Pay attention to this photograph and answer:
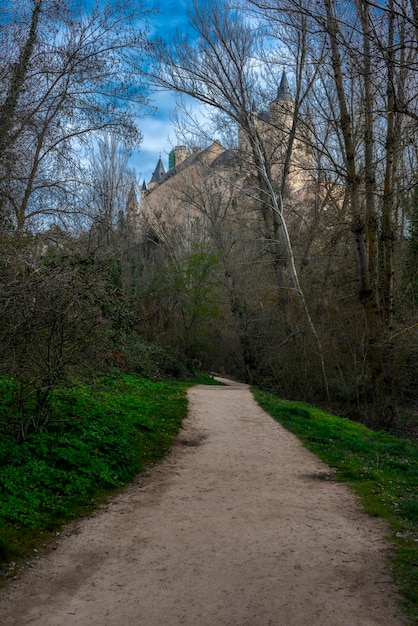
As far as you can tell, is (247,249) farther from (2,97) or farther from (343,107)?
(2,97)

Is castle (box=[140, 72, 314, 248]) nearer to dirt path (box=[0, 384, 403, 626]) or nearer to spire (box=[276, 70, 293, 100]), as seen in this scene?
spire (box=[276, 70, 293, 100])

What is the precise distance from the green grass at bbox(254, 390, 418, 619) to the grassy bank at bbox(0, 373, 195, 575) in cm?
278

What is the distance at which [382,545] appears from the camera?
5090mm

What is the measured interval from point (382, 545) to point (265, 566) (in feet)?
4.08

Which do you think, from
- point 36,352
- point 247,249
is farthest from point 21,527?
point 247,249

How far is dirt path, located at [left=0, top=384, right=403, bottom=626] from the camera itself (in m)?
3.88

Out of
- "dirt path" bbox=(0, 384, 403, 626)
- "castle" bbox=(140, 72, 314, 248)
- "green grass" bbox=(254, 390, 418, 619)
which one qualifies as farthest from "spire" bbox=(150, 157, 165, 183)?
"dirt path" bbox=(0, 384, 403, 626)

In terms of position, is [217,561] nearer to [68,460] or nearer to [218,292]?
[68,460]

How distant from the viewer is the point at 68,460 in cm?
663

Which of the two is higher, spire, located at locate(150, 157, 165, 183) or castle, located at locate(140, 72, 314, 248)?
spire, located at locate(150, 157, 165, 183)

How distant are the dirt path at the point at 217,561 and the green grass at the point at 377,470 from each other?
17cm

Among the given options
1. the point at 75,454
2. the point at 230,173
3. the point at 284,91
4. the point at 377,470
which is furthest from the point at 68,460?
the point at 230,173

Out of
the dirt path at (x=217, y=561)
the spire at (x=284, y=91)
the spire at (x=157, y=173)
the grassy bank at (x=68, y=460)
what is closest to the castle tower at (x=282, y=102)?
the spire at (x=284, y=91)

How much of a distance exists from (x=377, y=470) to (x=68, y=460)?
4.48 m
